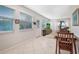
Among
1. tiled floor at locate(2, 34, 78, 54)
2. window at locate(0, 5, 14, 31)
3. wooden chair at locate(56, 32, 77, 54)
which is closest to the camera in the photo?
wooden chair at locate(56, 32, 77, 54)

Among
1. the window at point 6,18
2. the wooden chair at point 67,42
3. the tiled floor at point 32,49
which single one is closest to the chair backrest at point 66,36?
the wooden chair at point 67,42

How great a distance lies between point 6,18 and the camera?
175 inches

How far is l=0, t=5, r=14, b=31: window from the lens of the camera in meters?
4.14

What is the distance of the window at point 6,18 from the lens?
414cm

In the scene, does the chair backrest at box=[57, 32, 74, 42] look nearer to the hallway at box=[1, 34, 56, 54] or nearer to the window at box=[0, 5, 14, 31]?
the hallway at box=[1, 34, 56, 54]

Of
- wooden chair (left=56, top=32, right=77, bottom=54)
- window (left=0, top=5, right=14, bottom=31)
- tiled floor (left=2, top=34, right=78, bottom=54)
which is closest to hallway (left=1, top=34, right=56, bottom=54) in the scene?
tiled floor (left=2, top=34, right=78, bottom=54)

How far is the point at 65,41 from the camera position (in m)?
3.25

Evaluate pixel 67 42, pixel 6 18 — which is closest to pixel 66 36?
pixel 67 42

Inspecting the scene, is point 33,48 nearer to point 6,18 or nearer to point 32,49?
point 32,49
